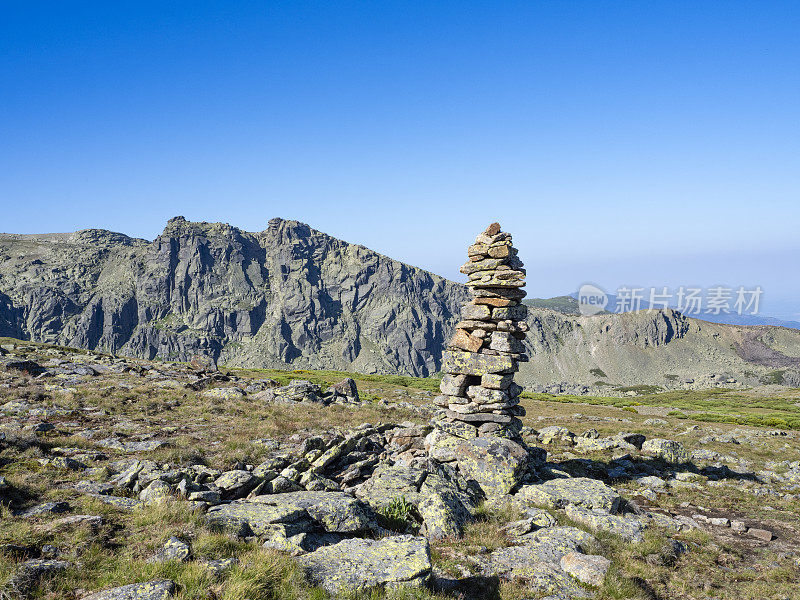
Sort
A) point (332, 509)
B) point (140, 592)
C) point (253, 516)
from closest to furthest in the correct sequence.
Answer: point (140, 592) → point (253, 516) → point (332, 509)

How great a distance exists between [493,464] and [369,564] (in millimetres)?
10640

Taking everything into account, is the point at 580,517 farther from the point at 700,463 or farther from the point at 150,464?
the point at 700,463

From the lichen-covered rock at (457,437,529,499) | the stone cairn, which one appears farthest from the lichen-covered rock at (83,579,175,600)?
the stone cairn

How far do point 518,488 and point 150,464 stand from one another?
15.9m

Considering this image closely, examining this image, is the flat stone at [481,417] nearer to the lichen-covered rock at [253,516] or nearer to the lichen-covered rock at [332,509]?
the lichen-covered rock at [332,509]

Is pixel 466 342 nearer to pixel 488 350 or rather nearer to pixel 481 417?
pixel 488 350

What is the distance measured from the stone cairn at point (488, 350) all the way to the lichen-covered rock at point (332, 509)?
10.1m

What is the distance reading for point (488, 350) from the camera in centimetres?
2422

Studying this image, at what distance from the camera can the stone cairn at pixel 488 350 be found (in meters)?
23.4

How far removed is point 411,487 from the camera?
1689 cm

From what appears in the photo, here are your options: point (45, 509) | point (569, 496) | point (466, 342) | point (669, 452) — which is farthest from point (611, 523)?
point (45, 509)

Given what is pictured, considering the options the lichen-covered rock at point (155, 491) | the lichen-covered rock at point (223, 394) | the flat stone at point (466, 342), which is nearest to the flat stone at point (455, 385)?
the flat stone at point (466, 342)

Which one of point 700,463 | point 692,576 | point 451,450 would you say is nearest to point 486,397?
point 451,450

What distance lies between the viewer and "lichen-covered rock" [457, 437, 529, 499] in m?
18.7
